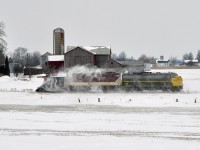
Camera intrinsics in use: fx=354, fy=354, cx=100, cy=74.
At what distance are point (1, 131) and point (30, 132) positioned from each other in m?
1.33

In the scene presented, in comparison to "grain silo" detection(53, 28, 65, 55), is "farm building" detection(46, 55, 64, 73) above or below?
below

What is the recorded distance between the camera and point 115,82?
37312 mm

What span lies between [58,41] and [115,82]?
37.9m

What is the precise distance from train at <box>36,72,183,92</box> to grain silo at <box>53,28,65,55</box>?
1389 inches

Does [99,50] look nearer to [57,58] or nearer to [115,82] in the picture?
[57,58]

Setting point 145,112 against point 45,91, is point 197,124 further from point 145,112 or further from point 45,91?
point 45,91

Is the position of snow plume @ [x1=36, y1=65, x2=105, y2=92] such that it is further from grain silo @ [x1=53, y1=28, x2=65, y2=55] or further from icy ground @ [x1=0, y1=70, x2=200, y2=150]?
grain silo @ [x1=53, y1=28, x2=65, y2=55]

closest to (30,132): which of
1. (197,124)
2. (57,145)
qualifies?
(57,145)

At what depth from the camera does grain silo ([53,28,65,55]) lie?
72.6 meters

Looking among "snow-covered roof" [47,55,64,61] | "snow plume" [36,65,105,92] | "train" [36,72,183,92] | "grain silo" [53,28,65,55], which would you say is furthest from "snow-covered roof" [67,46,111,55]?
"train" [36,72,183,92]

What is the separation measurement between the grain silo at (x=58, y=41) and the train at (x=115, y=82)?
35275mm

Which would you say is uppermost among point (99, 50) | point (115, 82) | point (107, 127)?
point (99, 50)

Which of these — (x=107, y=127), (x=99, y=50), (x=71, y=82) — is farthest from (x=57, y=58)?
(x=107, y=127)

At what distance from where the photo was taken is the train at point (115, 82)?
1433 inches
